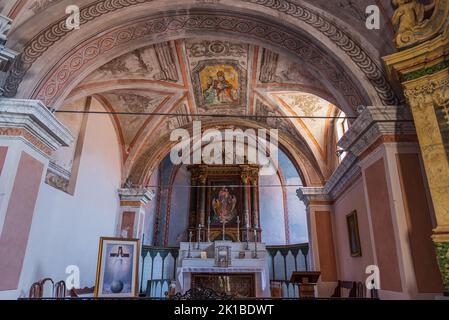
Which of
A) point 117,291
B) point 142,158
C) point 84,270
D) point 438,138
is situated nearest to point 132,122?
point 142,158

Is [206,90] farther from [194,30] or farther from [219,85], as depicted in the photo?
[194,30]

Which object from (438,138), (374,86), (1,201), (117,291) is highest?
(374,86)

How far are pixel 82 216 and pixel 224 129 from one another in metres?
5.14

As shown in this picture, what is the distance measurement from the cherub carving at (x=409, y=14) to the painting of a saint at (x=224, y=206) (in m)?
Result: 8.89

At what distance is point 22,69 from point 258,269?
253 inches

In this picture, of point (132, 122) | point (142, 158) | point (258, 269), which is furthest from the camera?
point (142, 158)

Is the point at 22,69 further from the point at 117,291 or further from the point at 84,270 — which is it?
the point at 84,270

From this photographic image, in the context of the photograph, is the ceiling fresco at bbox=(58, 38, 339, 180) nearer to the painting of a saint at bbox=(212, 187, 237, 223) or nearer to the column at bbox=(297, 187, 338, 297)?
the column at bbox=(297, 187, 338, 297)

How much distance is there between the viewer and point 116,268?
5.79 metres

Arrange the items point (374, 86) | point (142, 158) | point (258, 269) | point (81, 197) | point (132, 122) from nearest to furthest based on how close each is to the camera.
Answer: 1. point (374, 86)
2. point (81, 197)
3. point (258, 269)
4. point (132, 122)
5. point (142, 158)

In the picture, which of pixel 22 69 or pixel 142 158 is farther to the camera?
pixel 142 158

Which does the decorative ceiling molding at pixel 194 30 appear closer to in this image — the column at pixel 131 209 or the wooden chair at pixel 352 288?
the wooden chair at pixel 352 288

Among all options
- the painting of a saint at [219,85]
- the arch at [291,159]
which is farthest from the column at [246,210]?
the painting of a saint at [219,85]

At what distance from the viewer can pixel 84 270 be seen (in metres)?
7.01
